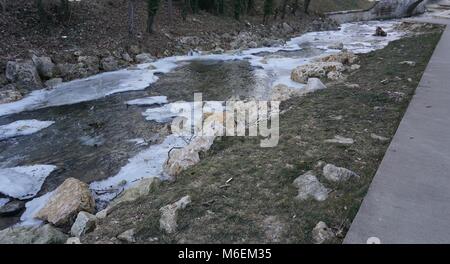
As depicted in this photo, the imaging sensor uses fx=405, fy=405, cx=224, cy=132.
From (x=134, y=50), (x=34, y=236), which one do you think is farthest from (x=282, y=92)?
(x=134, y=50)

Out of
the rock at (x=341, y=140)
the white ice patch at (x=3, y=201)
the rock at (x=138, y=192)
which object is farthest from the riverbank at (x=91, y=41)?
the rock at (x=341, y=140)

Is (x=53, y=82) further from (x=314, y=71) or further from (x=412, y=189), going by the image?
(x=412, y=189)

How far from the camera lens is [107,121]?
9.50 m

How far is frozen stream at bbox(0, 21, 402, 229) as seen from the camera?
22.4 ft

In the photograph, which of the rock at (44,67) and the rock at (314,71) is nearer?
the rock at (314,71)

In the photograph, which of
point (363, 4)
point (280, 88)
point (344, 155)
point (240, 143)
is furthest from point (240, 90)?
point (363, 4)

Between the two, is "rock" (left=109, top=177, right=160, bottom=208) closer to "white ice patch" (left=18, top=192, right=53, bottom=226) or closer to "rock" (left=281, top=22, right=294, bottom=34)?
"white ice patch" (left=18, top=192, right=53, bottom=226)

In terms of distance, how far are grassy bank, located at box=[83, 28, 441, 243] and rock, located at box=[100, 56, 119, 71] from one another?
8.98 metres

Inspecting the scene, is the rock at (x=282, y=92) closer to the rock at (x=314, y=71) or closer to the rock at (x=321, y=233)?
the rock at (x=314, y=71)

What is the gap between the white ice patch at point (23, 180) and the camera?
21.1 ft

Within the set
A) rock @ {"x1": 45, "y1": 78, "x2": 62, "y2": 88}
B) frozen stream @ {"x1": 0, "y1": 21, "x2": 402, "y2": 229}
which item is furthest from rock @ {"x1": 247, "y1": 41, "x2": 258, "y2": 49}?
rock @ {"x1": 45, "y1": 78, "x2": 62, "y2": 88}

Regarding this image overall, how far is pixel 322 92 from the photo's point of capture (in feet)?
29.5

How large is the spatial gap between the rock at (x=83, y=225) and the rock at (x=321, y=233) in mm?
2437
